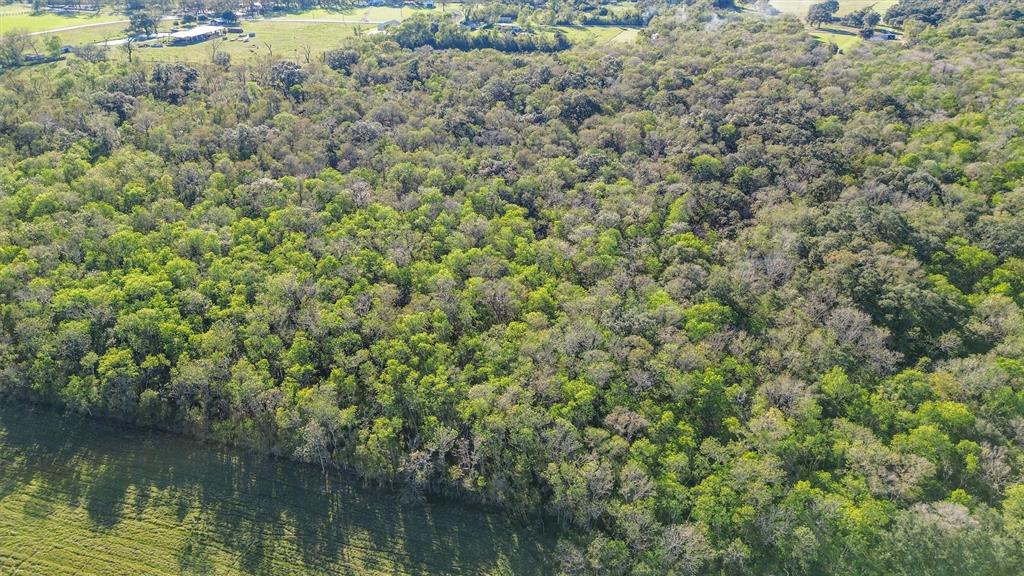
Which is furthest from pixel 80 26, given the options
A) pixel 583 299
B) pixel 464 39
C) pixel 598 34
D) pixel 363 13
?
pixel 583 299


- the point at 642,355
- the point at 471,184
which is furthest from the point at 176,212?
the point at 642,355

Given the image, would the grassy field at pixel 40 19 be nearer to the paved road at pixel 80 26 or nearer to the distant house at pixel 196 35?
the paved road at pixel 80 26

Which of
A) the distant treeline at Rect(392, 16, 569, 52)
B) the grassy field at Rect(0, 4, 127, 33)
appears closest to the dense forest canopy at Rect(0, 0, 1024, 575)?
the distant treeline at Rect(392, 16, 569, 52)

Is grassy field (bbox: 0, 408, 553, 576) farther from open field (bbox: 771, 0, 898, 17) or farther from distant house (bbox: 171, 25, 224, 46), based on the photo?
open field (bbox: 771, 0, 898, 17)

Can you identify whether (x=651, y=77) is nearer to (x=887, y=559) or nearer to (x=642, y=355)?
(x=642, y=355)

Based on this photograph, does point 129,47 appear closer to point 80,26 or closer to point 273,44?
point 273,44

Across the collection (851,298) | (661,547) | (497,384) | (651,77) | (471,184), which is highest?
(651,77)
